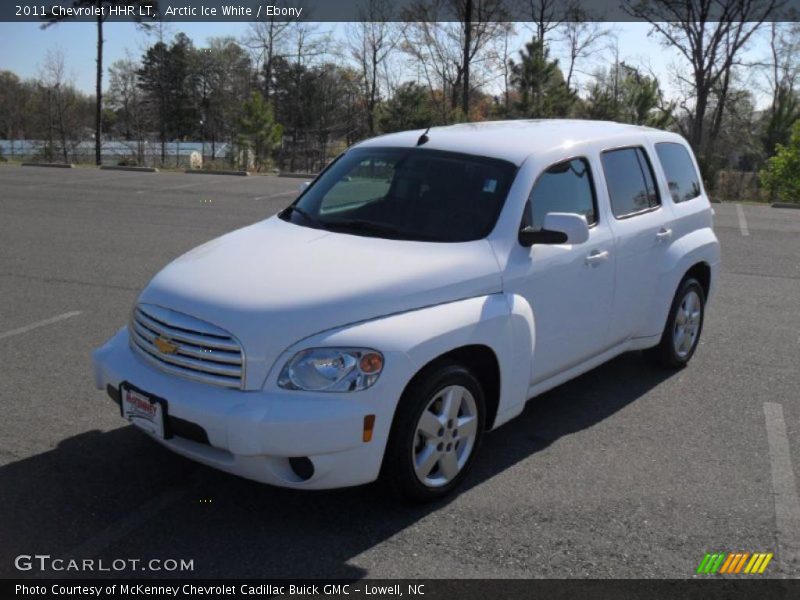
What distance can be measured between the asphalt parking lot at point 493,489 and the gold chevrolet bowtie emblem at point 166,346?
75 centimetres

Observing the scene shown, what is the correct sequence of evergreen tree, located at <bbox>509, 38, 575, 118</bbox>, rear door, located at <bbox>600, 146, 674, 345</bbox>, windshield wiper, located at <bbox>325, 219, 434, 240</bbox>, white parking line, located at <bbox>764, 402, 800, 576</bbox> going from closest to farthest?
white parking line, located at <bbox>764, 402, 800, 576</bbox>
windshield wiper, located at <bbox>325, 219, 434, 240</bbox>
rear door, located at <bbox>600, 146, 674, 345</bbox>
evergreen tree, located at <bbox>509, 38, 575, 118</bbox>

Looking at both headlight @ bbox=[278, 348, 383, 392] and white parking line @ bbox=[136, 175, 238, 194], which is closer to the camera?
headlight @ bbox=[278, 348, 383, 392]

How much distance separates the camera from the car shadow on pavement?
3510 mm

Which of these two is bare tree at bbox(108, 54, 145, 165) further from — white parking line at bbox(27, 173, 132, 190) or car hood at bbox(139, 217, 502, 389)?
car hood at bbox(139, 217, 502, 389)

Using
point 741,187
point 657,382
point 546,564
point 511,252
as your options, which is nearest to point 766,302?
point 657,382

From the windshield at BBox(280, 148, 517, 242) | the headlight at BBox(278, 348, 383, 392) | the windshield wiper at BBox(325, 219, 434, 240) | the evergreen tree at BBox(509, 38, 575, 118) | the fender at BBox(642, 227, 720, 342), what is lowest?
the headlight at BBox(278, 348, 383, 392)

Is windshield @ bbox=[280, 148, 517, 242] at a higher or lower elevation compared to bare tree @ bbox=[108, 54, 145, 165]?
lower

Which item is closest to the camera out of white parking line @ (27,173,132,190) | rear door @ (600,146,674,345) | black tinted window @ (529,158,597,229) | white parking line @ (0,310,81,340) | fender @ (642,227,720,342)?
black tinted window @ (529,158,597,229)

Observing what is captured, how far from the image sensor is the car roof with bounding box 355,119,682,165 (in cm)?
480

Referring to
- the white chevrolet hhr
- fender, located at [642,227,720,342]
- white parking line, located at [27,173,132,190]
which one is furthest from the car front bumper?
white parking line, located at [27,173,132,190]

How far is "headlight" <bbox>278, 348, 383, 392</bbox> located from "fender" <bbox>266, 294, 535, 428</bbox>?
34mm

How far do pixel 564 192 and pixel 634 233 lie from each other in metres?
0.69

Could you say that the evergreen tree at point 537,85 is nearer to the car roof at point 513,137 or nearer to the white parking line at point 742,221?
the white parking line at point 742,221

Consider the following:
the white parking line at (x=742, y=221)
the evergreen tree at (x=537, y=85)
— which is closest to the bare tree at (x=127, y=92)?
the evergreen tree at (x=537, y=85)
